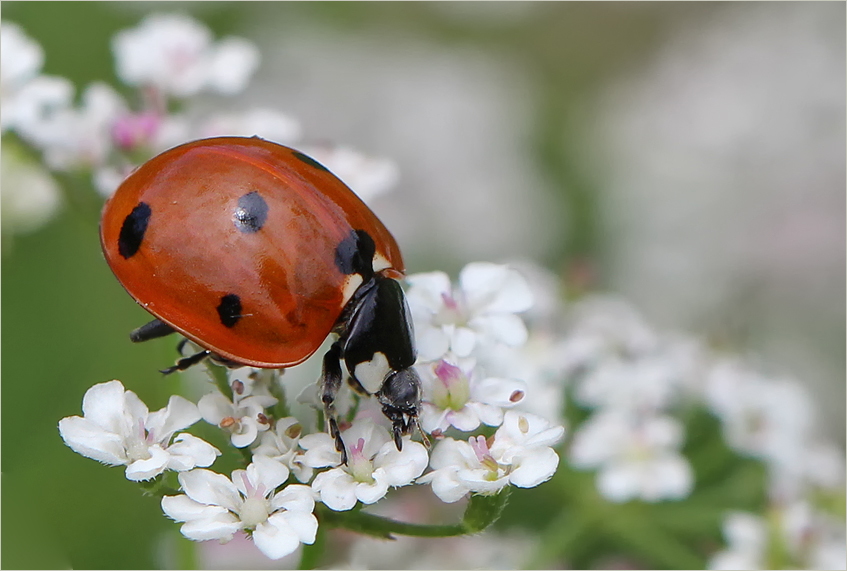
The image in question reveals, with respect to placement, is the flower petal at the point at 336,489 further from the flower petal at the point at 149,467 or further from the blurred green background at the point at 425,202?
the blurred green background at the point at 425,202

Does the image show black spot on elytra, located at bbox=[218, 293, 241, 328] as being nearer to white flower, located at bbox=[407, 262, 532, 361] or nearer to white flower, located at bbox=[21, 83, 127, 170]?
white flower, located at bbox=[407, 262, 532, 361]

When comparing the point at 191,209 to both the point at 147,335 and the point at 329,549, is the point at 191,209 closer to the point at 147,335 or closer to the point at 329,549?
the point at 147,335

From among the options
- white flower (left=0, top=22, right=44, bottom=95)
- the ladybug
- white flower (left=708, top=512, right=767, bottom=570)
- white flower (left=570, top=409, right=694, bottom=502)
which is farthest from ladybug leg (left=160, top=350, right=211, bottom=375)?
white flower (left=708, top=512, right=767, bottom=570)

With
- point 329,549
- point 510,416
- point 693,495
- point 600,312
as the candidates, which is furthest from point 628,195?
point 510,416

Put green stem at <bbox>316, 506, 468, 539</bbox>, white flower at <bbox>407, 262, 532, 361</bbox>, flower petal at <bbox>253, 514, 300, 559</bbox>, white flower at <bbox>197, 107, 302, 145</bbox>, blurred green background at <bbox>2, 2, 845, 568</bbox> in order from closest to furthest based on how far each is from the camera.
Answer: flower petal at <bbox>253, 514, 300, 559</bbox> → green stem at <bbox>316, 506, 468, 539</bbox> → white flower at <bbox>407, 262, 532, 361</bbox> → white flower at <bbox>197, 107, 302, 145</bbox> → blurred green background at <bbox>2, 2, 845, 568</bbox>

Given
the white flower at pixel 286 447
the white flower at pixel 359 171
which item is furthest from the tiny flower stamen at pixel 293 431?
the white flower at pixel 359 171

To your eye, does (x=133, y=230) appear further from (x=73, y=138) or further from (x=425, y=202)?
(x=425, y=202)
